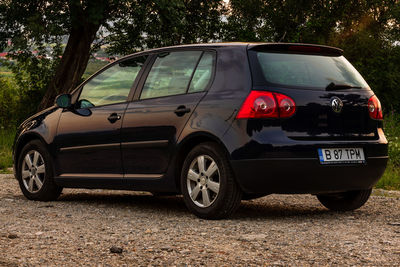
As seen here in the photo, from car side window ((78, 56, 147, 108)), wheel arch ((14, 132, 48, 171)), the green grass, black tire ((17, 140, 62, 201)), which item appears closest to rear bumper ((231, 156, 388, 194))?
car side window ((78, 56, 147, 108))

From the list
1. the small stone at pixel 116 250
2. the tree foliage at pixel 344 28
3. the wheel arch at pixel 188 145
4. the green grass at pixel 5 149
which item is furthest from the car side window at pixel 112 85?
the tree foliage at pixel 344 28

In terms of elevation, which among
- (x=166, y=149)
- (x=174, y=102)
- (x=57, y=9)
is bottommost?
(x=166, y=149)

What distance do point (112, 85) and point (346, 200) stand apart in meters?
2.74

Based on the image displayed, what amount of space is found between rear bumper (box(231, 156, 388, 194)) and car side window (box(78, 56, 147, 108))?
187 centimetres

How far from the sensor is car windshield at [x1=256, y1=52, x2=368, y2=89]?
662 cm

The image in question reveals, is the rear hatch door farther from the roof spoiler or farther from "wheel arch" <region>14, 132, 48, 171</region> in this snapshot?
"wheel arch" <region>14, 132, 48, 171</region>

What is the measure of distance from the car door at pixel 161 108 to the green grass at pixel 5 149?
20.7 feet

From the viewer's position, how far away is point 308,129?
6480mm

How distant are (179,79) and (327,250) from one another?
261 cm

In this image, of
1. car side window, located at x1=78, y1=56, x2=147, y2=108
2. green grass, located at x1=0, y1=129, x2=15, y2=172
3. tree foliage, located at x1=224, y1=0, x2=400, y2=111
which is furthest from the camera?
tree foliage, located at x1=224, y1=0, x2=400, y2=111

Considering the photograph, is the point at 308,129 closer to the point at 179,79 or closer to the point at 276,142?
the point at 276,142

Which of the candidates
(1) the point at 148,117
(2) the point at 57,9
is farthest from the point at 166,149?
(2) the point at 57,9

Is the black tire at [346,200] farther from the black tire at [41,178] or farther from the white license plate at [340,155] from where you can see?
the black tire at [41,178]

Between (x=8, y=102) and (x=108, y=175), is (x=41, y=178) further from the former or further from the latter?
(x=8, y=102)
